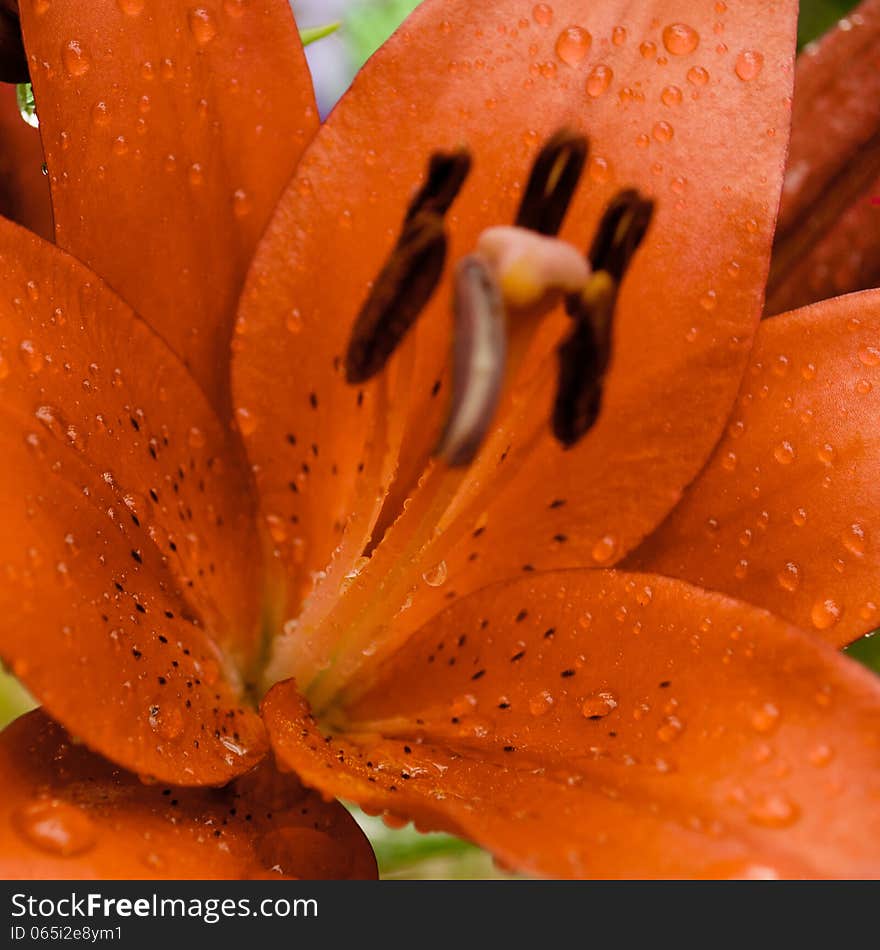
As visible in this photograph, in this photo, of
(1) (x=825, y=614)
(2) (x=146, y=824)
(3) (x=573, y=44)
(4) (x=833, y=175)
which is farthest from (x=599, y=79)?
(2) (x=146, y=824)

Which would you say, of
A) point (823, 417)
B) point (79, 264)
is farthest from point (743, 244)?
point (79, 264)

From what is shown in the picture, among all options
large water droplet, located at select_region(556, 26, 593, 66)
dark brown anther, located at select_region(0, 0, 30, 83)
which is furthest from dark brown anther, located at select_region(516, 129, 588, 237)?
dark brown anther, located at select_region(0, 0, 30, 83)

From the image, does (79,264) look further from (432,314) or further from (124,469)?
(432,314)

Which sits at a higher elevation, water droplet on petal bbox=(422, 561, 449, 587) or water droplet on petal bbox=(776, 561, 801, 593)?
water droplet on petal bbox=(776, 561, 801, 593)

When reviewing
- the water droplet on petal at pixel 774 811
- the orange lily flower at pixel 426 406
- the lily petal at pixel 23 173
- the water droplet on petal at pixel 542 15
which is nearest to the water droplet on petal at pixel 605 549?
the orange lily flower at pixel 426 406

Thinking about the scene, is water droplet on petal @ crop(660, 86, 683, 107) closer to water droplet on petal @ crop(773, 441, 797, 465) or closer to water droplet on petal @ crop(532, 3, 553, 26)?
water droplet on petal @ crop(532, 3, 553, 26)

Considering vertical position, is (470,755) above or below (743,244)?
below

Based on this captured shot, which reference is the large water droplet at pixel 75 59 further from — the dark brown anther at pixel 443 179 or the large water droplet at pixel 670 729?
the large water droplet at pixel 670 729

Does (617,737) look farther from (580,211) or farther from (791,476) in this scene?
(580,211)
